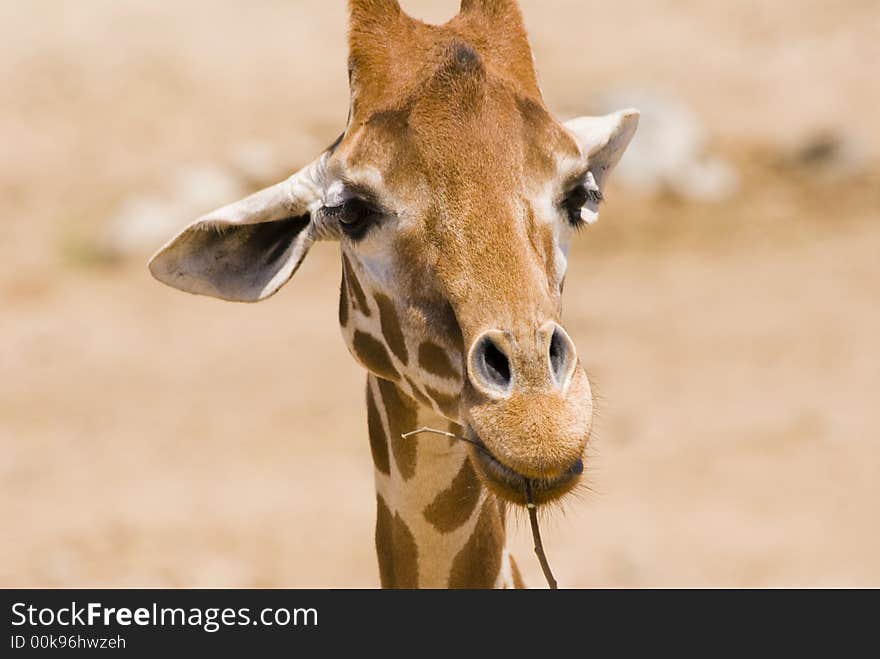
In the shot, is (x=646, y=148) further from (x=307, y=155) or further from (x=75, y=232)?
(x=75, y=232)

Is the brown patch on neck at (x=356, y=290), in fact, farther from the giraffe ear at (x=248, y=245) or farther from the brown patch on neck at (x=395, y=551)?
the brown patch on neck at (x=395, y=551)

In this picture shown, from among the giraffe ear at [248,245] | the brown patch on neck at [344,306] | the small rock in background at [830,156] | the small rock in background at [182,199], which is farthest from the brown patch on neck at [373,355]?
the small rock in background at [830,156]

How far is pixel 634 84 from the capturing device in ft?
79.1

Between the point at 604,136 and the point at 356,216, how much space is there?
1380 millimetres

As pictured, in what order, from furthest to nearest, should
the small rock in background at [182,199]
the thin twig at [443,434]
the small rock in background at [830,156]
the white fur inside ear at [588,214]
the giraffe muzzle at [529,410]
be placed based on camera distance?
the small rock in background at [830,156] < the small rock in background at [182,199] < the white fur inside ear at [588,214] < the thin twig at [443,434] < the giraffe muzzle at [529,410]

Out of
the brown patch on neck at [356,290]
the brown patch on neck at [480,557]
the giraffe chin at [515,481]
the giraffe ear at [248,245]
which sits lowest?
the giraffe chin at [515,481]

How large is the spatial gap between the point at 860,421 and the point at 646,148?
7474 mm

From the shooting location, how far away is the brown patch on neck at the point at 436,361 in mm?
5133

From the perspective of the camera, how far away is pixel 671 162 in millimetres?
20688

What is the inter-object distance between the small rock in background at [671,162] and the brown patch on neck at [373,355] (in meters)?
15.0

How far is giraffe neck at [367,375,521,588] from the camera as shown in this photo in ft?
19.0

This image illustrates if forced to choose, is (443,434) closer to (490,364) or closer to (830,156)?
(490,364)

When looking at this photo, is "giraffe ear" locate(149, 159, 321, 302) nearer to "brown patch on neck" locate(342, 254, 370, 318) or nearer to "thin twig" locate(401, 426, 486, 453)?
"brown patch on neck" locate(342, 254, 370, 318)

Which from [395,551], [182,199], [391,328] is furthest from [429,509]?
[182,199]
